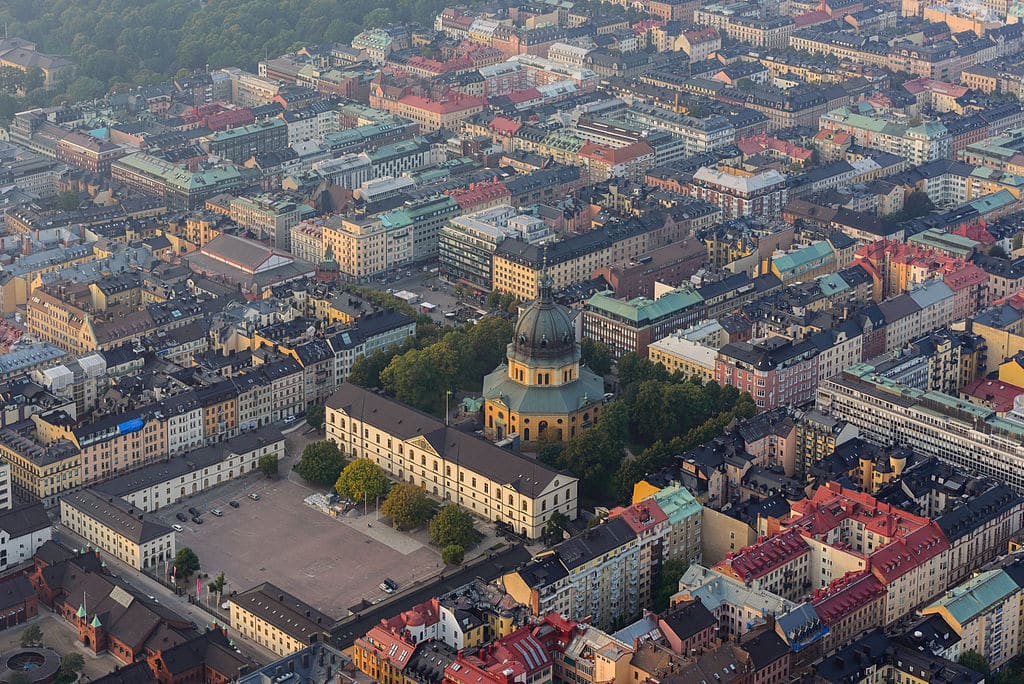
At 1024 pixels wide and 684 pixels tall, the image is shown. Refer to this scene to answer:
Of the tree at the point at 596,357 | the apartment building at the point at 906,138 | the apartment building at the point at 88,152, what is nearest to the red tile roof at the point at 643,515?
the tree at the point at 596,357

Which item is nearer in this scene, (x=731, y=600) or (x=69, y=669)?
(x=69, y=669)

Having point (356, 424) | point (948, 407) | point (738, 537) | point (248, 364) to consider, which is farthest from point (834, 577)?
point (248, 364)

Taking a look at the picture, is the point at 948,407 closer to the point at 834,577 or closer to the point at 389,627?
the point at 834,577

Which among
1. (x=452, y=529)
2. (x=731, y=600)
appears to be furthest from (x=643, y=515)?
(x=452, y=529)

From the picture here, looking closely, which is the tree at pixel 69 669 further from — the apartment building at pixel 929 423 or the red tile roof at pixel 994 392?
the red tile roof at pixel 994 392

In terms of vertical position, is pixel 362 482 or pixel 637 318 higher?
pixel 637 318

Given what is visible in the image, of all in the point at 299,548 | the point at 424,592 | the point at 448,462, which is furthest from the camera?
the point at 448,462

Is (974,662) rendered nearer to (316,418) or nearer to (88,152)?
(316,418)
